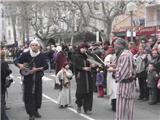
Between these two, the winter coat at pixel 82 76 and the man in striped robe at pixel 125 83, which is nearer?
the man in striped robe at pixel 125 83

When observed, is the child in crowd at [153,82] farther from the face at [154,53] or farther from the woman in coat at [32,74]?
the woman in coat at [32,74]

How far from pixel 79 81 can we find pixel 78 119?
3.74 ft

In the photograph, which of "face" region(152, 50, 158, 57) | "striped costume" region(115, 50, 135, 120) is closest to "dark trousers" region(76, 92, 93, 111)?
"face" region(152, 50, 158, 57)

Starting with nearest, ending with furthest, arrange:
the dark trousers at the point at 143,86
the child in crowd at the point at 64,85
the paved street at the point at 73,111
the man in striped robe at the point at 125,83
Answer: the man in striped robe at the point at 125,83 < the paved street at the point at 73,111 < the child in crowd at the point at 64,85 < the dark trousers at the point at 143,86

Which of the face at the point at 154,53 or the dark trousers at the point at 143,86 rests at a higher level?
the face at the point at 154,53

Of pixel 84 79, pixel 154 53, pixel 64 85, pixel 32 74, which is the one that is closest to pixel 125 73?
pixel 32 74

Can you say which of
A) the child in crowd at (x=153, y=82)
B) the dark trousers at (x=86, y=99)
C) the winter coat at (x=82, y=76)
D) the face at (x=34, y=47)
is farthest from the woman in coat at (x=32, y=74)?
the child in crowd at (x=153, y=82)

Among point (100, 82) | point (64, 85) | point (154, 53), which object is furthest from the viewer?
point (100, 82)

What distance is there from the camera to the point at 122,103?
9.49 m

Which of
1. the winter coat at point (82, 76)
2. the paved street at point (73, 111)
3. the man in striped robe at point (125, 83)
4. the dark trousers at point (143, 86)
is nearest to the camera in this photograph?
the man in striped robe at point (125, 83)

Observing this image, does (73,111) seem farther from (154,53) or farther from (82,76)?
(154,53)

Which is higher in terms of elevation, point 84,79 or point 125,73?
point 125,73

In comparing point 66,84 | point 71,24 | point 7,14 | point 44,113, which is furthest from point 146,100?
point 7,14

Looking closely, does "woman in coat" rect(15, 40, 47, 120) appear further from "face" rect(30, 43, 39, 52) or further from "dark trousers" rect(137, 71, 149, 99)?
"dark trousers" rect(137, 71, 149, 99)
